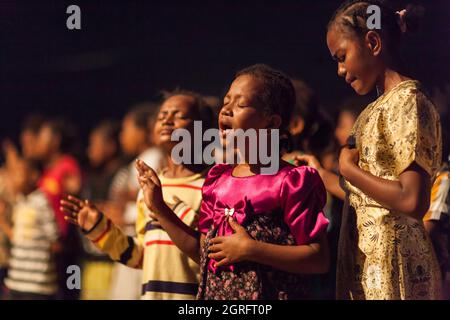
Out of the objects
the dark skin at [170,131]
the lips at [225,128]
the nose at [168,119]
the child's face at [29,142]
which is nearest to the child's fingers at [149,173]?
the lips at [225,128]

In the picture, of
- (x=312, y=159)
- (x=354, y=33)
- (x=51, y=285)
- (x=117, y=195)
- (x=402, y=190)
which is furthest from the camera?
(x=117, y=195)

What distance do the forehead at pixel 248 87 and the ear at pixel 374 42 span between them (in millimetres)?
369

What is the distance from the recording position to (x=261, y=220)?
103 inches

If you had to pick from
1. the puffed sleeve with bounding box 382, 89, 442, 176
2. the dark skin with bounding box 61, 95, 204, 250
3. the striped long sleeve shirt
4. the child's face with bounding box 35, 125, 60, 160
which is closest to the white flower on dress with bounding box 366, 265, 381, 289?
the puffed sleeve with bounding box 382, 89, 442, 176

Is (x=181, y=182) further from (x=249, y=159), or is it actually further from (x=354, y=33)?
(x=354, y=33)

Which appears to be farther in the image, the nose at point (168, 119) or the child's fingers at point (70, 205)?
the nose at point (168, 119)

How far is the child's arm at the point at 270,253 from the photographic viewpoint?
252 centimetres

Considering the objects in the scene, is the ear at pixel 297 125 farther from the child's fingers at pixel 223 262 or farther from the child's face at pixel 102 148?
the child's face at pixel 102 148

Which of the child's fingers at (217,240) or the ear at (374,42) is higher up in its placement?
the ear at (374,42)

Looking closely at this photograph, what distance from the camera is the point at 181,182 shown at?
3398mm

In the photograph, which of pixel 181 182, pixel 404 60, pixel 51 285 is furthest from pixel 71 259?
pixel 404 60

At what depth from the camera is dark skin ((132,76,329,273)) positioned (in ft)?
8.30

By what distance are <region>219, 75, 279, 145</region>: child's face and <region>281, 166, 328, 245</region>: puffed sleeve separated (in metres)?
0.21

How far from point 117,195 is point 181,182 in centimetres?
242
